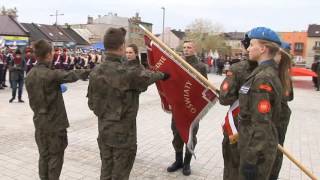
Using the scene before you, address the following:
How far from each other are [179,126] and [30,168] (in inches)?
98.3

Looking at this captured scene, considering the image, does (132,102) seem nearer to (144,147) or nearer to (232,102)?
(232,102)

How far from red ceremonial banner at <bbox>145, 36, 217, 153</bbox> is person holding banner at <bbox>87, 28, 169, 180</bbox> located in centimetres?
72

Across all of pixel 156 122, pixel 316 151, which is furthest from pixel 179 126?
pixel 156 122

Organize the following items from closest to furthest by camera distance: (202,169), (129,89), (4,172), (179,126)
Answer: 1. (129,89)
2. (179,126)
3. (4,172)
4. (202,169)

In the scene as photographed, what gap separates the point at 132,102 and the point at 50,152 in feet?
4.44

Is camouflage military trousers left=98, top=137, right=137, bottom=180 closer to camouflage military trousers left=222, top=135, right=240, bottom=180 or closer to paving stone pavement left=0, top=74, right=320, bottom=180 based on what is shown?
camouflage military trousers left=222, top=135, right=240, bottom=180

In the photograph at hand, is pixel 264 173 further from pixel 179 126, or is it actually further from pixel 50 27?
pixel 50 27

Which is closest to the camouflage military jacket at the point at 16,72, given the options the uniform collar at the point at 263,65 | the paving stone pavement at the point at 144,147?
the paving stone pavement at the point at 144,147

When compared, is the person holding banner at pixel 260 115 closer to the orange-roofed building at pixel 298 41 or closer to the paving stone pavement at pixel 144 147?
the paving stone pavement at pixel 144 147

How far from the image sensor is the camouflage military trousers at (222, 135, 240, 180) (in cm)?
394

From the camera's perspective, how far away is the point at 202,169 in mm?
6504

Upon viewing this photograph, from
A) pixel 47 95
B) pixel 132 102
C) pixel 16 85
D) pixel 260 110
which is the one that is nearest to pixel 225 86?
pixel 260 110

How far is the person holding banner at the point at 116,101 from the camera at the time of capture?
408cm

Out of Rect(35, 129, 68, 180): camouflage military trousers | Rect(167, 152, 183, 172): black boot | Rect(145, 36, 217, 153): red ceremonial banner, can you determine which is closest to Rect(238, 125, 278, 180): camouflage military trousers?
Rect(145, 36, 217, 153): red ceremonial banner
